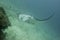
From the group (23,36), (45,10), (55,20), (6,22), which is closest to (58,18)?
(55,20)

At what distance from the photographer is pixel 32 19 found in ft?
19.7

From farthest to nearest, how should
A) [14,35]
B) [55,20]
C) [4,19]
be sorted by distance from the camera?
[55,20] < [14,35] < [4,19]

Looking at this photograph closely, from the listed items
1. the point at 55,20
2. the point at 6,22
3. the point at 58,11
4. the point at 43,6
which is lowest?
the point at 6,22

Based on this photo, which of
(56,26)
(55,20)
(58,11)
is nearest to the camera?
(56,26)

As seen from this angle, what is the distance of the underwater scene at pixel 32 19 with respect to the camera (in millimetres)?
4160

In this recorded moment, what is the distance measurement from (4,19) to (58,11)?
499cm

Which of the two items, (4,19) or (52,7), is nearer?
(4,19)

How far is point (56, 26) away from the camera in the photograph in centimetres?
663

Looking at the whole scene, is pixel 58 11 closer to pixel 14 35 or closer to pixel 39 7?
pixel 39 7

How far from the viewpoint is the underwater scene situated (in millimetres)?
4160

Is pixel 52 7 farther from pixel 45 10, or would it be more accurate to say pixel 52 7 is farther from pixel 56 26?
pixel 56 26

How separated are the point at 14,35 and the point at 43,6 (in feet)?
14.5

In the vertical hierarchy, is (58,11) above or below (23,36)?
above

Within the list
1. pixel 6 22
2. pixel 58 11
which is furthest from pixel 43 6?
pixel 6 22
